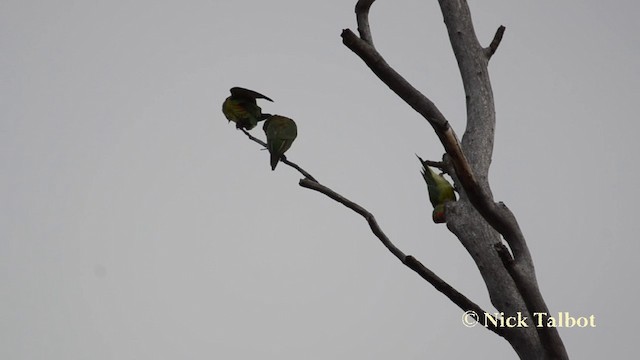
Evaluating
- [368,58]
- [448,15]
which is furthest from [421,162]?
[368,58]

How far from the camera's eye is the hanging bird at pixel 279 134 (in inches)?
91.0

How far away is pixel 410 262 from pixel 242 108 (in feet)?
3.65

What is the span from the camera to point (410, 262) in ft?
5.42

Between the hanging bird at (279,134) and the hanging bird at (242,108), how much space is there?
0.11 m

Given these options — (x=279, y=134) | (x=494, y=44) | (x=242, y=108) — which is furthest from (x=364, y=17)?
(x=242, y=108)

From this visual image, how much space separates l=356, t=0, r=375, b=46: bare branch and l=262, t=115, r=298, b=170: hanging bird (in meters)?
0.72

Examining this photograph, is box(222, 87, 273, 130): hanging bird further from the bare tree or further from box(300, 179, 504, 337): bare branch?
box(300, 179, 504, 337): bare branch

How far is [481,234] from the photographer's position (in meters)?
1.56

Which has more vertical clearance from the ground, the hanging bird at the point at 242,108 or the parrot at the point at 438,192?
the hanging bird at the point at 242,108

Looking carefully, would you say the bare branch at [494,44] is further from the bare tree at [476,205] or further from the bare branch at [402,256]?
the bare branch at [402,256]

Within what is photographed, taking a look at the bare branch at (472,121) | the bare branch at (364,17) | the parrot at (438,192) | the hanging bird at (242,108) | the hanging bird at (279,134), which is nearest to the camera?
the bare branch at (472,121)

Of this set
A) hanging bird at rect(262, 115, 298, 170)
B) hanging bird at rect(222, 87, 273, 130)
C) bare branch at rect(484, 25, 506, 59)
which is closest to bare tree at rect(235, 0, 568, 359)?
bare branch at rect(484, 25, 506, 59)

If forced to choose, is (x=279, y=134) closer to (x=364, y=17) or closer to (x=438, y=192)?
(x=438, y=192)

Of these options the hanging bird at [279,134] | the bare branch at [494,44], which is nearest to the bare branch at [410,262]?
the hanging bird at [279,134]
